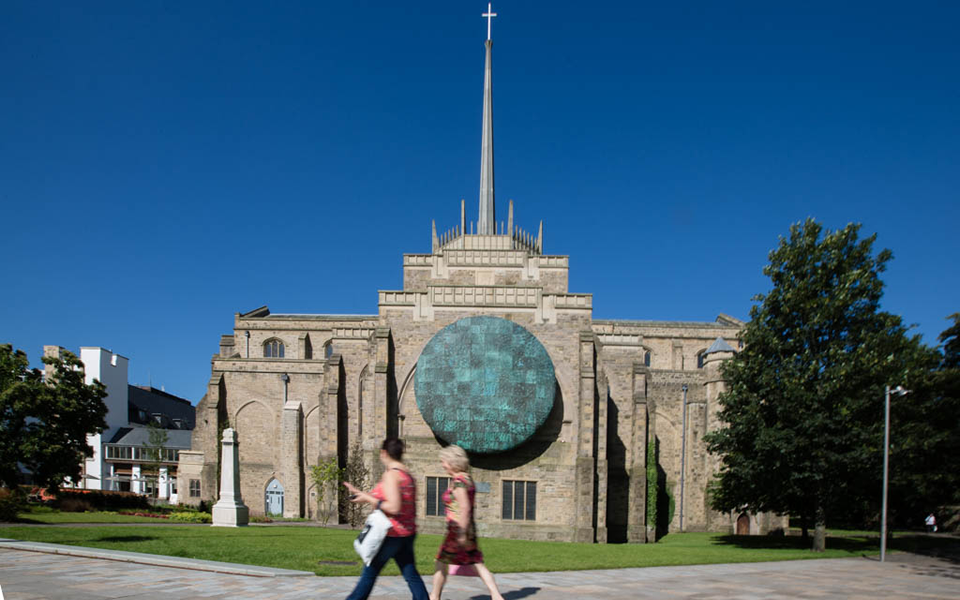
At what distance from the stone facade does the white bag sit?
24164 millimetres

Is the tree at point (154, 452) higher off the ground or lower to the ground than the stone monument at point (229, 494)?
lower

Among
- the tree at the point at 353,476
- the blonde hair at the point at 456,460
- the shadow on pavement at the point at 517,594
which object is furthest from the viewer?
the tree at the point at 353,476

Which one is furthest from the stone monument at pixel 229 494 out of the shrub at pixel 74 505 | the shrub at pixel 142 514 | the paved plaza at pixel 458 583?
the paved plaza at pixel 458 583

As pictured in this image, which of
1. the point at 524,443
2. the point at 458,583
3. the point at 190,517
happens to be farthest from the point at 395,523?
the point at 524,443

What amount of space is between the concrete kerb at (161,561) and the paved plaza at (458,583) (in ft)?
0.09

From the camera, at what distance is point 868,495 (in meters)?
27.6

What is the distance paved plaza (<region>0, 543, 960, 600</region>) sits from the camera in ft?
31.7

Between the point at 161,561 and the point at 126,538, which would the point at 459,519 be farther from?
the point at 126,538

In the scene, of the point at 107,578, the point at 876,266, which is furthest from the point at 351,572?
the point at 876,266

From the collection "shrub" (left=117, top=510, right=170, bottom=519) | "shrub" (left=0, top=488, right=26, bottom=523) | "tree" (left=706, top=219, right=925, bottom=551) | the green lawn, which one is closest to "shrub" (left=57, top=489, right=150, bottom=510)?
"shrub" (left=117, top=510, right=170, bottom=519)

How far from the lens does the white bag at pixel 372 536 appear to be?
→ 721 cm

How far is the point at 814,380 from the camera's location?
81.6 ft

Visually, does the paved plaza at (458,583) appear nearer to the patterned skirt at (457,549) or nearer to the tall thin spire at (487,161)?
the patterned skirt at (457,549)

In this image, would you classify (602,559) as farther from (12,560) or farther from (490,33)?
(490,33)
